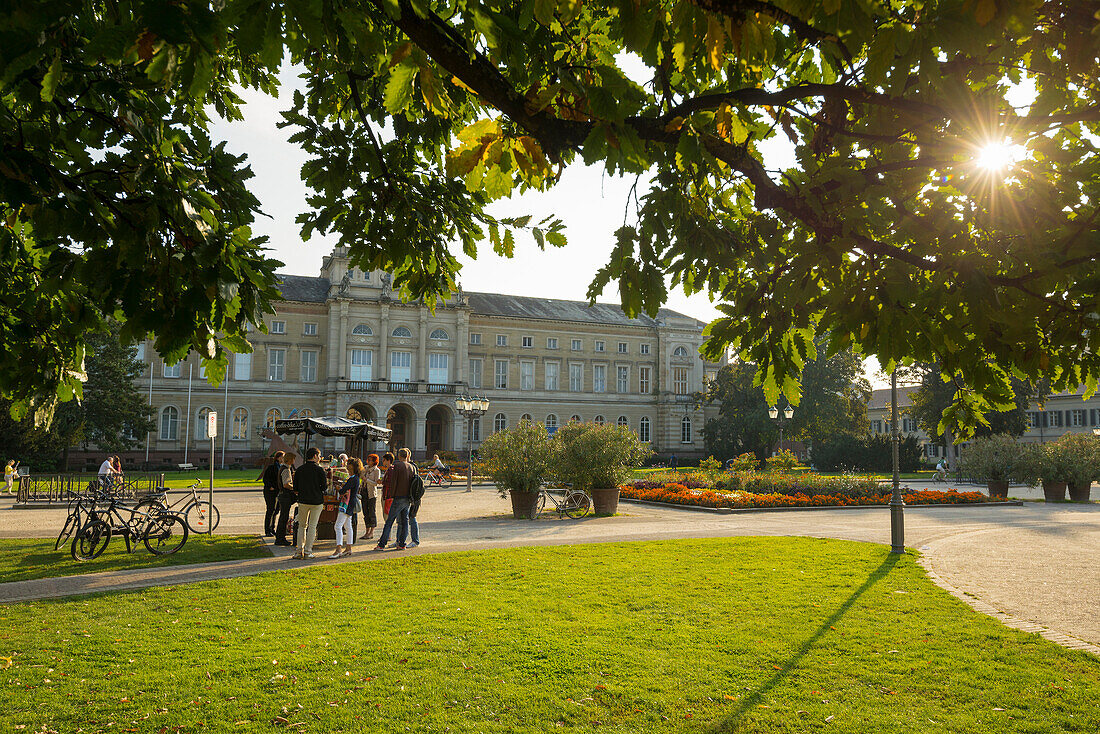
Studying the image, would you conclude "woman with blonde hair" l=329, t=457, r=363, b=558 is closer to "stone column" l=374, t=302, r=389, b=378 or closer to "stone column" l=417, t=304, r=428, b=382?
"stone column" l=374, t=302, r=389, b=378

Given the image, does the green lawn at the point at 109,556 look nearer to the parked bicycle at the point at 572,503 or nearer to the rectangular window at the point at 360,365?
the parked bicycle at the point at 572,503

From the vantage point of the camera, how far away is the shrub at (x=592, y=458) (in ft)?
64.6

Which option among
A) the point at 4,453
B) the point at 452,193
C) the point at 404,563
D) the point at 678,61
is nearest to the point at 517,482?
the point at 404,563

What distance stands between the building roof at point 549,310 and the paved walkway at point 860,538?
121 ft

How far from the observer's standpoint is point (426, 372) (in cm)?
5653

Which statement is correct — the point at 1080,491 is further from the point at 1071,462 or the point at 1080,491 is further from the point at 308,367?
the point at 308,367

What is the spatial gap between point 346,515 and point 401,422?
150ft

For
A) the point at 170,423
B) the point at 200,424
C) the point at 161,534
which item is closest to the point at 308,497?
the point at 161,534

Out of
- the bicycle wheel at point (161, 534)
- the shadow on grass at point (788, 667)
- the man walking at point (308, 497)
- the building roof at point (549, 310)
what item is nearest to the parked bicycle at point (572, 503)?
the man walking at point (308, 497)

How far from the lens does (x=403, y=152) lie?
19.2 feet

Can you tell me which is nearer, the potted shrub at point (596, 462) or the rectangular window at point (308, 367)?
the potted shrub at point (596, 462)

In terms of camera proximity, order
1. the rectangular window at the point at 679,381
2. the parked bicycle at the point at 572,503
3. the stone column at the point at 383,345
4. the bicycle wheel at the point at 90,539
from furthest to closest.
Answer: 1. the rectangular window at the point at 679,381
2. the stone column at the point at 383,345
3. the parked bicycle at the point at 572,503
4. the bicycle wheel at the point at 90,539

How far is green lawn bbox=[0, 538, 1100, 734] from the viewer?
4711 millimetres

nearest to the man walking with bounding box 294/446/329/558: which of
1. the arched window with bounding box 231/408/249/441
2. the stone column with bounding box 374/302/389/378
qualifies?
the arched window with bounding box 231/408/249/441
